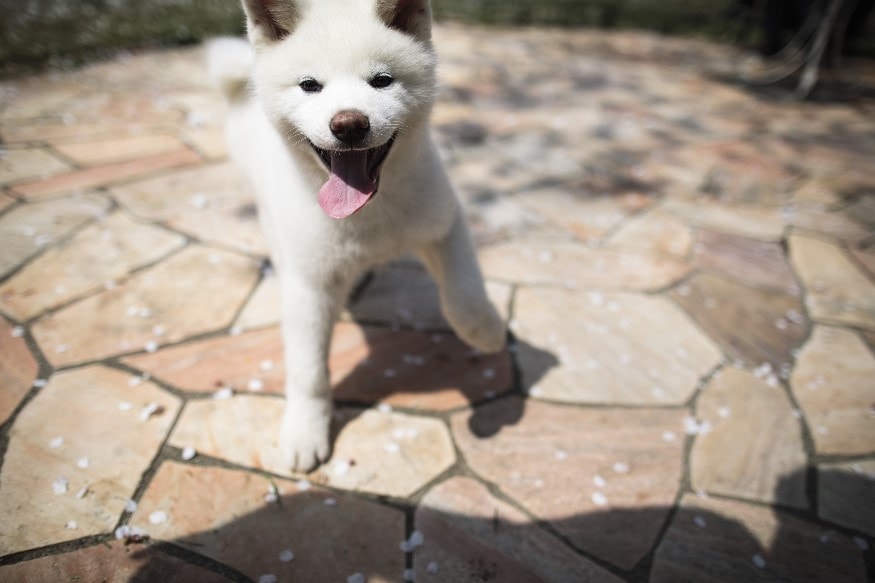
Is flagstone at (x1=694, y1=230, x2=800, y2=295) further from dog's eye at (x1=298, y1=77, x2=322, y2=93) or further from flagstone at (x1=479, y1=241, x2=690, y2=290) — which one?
dog's eye at (x1=298, y1=77, x2=322, y2=93)

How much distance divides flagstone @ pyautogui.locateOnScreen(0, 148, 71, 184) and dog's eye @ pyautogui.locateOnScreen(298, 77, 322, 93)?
2.86 m

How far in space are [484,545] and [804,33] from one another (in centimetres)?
699

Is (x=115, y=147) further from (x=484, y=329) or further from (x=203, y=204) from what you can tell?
(x=484, y=329)

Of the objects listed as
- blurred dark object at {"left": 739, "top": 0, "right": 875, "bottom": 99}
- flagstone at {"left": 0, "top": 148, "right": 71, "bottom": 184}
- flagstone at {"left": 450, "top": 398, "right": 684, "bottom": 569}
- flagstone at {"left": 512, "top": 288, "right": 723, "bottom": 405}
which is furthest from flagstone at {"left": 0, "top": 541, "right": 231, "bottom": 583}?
blurred dark object at {"left": 739, "top": 0, "right": 875, "bottom": 99}

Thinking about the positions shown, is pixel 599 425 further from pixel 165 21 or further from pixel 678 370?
pixel 165 21

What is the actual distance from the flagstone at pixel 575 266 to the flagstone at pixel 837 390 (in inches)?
31.0

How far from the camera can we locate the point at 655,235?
3.56 metres

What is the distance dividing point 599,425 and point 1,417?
2388mm

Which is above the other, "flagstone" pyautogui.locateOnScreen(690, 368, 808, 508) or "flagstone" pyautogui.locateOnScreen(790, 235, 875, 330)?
"flagstone" pyautogui.locateOnScreen(790, 235, 875, 330)

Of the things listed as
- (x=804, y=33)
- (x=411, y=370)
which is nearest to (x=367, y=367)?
(x=411, y=370)

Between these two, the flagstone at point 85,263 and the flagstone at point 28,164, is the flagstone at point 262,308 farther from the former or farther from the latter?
the flagstone at point 28,164

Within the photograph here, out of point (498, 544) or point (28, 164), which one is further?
point (28, 164)

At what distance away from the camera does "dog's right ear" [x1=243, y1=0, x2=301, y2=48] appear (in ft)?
5.39

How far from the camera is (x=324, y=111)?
1521 millimetres
